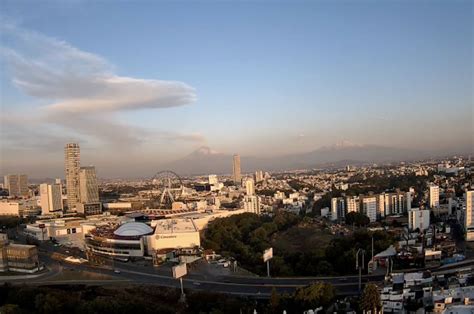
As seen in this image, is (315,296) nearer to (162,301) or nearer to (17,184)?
(162,301)

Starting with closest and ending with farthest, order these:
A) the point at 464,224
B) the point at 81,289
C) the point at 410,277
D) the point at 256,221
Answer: the point at 410,277
the point at 81,289
the point at 464,224
the point at 256,221

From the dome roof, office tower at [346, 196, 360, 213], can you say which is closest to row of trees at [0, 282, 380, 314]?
the dome roof

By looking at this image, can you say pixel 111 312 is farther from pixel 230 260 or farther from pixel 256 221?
pixel 256 221

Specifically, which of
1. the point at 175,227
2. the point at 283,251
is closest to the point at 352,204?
the point at 283,251

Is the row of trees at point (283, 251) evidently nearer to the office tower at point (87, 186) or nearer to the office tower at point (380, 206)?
the office tower at point (380, 206)

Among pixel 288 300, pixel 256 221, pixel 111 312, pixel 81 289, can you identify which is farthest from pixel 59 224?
pixel 288 300

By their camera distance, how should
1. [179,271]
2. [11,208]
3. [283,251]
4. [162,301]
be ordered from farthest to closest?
[11,208]
[283,251]
[179,271]
[162,301]

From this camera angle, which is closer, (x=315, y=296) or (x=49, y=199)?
(x=315, y=296)

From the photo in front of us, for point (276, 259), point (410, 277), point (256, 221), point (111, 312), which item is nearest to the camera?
point (111, 312)

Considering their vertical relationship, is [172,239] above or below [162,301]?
above
